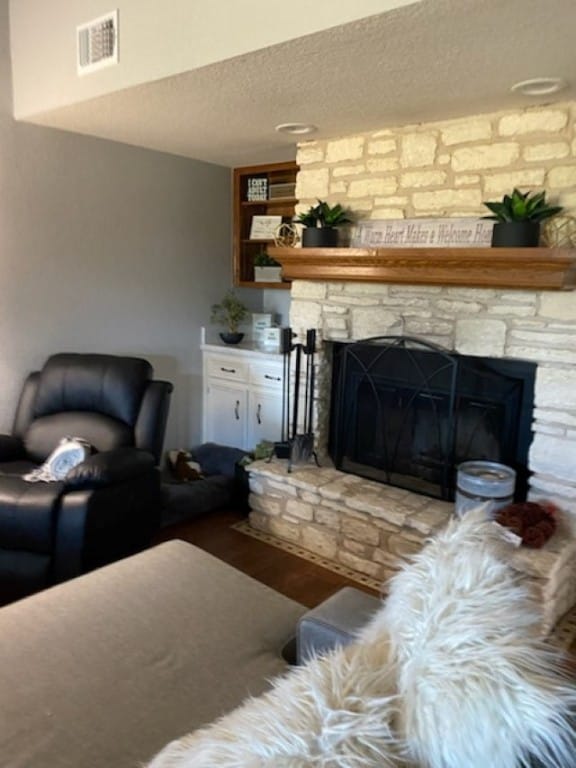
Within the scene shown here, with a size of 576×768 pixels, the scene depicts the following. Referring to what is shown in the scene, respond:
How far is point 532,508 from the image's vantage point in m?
2.48

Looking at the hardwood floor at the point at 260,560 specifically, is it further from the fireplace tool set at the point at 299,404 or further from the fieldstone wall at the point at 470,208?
the fieldstone wall at the point at 470,208

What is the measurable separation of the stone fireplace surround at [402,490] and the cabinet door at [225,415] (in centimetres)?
73

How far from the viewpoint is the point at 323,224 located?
307 cm

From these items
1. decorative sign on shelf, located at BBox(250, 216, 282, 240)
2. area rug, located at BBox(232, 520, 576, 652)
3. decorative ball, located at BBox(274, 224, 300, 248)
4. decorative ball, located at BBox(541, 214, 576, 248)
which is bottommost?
area rug, located at BBox(232, 520, 576, 652)

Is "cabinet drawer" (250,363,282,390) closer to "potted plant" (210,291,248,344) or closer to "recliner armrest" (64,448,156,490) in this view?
"potted plant" (210,291,248,344)

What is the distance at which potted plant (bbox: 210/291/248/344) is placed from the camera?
4.14 meters

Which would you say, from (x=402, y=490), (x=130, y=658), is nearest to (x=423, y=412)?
(x=402, y=490)

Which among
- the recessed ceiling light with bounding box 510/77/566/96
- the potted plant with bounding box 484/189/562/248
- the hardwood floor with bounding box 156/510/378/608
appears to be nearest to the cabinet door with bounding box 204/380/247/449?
the hardwood floor with bounding box 156/510/378/608

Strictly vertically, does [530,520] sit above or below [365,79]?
below

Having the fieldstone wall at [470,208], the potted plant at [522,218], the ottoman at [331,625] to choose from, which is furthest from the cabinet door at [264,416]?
the ottoman at [331,625]

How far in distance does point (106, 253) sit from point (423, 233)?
189 centimetres

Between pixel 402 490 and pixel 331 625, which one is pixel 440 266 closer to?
pixel 402 490

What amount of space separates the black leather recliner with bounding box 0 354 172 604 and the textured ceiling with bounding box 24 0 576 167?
1263 millimetres

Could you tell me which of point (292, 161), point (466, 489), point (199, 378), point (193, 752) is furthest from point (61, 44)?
point (193, 752)
